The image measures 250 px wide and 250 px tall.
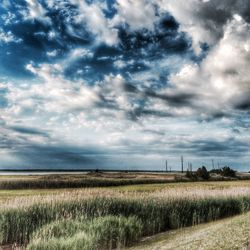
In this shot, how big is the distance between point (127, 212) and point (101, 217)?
3.52 meters

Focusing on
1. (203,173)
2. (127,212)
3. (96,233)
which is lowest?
(96,233)

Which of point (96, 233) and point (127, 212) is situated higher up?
point (127, 212)

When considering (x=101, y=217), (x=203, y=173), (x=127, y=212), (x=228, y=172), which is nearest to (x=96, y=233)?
(x=101, y=217)

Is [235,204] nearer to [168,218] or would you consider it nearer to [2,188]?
[168,218]

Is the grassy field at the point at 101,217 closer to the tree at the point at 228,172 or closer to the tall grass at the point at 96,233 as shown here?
the tall grass at the point at 96,233

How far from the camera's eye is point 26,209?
17.5 m

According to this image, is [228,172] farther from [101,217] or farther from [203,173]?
[101,217]

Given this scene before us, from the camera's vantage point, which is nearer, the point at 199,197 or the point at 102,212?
the point at 102,212

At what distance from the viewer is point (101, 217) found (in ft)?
53.3

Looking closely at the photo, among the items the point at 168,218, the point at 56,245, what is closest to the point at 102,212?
the point at 168,218

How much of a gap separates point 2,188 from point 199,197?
39532 mm

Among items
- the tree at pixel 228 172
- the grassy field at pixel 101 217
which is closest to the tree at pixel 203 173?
the tree at pixel 228 172

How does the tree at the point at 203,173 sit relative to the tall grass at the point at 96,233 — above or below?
above

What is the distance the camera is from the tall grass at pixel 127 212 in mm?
16000
